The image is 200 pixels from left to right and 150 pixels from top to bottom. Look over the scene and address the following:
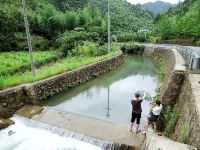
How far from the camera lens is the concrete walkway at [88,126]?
9781 mm

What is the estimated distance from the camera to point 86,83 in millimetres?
19422

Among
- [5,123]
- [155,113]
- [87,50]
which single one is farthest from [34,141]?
[87,50]

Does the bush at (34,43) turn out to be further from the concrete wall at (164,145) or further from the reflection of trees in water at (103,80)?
the concrete wall at (164,145)

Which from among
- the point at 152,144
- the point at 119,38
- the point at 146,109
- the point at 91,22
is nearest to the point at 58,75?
the point at 146,109

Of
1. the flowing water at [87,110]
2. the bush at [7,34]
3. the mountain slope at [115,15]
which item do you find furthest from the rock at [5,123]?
the mountain slope at [115,15]

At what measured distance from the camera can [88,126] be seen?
1102cm

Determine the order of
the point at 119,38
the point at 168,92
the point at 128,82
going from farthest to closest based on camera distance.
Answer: the point at 119,38, the point at 128,82, the point at 168,92

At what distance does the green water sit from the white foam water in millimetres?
2983

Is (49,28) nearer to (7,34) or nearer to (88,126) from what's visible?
(7,34)

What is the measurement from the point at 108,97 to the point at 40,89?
4487 mm

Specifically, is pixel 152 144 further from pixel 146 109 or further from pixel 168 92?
pixel 146 109

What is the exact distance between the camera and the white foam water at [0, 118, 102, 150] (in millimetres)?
9899

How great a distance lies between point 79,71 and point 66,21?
73.2 feet

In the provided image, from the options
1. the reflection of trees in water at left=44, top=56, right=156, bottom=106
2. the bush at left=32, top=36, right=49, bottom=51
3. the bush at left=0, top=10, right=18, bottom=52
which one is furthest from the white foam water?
the bush at left=32, top=36, right=49, bottom=51
